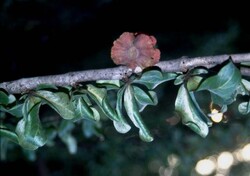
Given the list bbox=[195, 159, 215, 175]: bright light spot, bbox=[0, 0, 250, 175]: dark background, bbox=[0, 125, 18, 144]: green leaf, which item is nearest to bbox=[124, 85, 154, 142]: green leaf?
bbox=[0, 125, 18, 144]: green leaf

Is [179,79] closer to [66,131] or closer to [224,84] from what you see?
[224,84]

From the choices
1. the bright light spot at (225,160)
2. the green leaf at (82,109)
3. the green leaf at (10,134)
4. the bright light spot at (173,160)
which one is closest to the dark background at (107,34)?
the bright light spot at (173,160)

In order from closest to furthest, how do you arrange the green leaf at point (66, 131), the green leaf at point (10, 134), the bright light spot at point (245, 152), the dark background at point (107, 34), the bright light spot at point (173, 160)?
the green leaf at point (10, 134) < the green leaf at point (66, 131) < the dark background at point (107, 34) < the bright light spot at point (173, 160) < the bright light spot at point (245, 152)

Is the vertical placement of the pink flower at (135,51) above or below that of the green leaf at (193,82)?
above

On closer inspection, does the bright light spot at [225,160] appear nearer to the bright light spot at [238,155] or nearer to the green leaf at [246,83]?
the bright light spot at [238,155]

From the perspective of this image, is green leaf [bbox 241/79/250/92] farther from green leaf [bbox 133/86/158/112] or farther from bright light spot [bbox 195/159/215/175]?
bright light spot [bbox 195/159/215/175]
